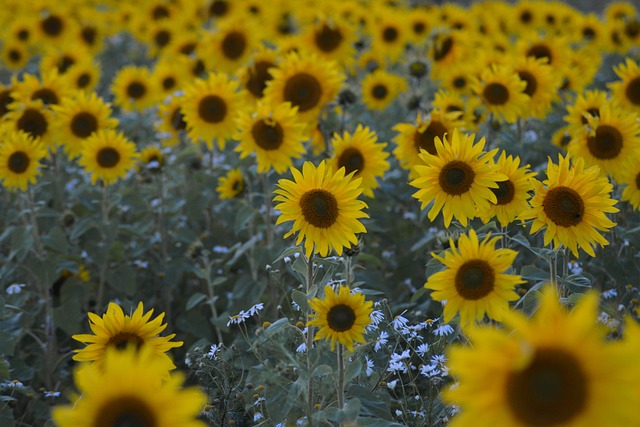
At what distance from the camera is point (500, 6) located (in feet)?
29.6

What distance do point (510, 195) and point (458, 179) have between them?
9.5 inches

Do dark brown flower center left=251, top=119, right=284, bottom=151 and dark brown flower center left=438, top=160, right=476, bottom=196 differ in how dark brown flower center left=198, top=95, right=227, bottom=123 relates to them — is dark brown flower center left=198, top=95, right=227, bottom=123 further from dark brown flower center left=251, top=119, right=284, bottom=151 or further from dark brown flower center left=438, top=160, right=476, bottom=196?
dark brown flower center left=438, top=160, right=476, bottom=196

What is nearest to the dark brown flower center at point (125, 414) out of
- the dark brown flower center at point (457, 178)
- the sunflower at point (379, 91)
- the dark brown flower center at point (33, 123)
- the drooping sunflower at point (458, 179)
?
the drooping sunflower at point (458, 179)

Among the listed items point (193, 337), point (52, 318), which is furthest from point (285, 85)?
point (52, 318)

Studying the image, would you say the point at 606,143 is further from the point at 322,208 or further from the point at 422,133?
the point at 322,208

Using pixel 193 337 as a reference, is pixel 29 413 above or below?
below

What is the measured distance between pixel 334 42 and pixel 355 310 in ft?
12.4

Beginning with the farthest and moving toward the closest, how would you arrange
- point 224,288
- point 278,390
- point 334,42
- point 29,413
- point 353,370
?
point 334,42
point 224,288
point 29,413
point 278,390
point 353,370

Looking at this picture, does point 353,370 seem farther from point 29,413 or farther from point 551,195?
point 29,413

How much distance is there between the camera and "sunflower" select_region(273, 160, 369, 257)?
2.78 metres

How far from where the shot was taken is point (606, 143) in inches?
148

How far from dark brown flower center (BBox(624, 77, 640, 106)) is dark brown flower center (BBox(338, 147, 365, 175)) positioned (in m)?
1.81

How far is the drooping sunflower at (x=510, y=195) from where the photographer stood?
2885 mm

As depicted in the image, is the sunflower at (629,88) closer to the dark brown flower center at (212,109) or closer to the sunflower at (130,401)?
the dark brown flower center at (212,109)
